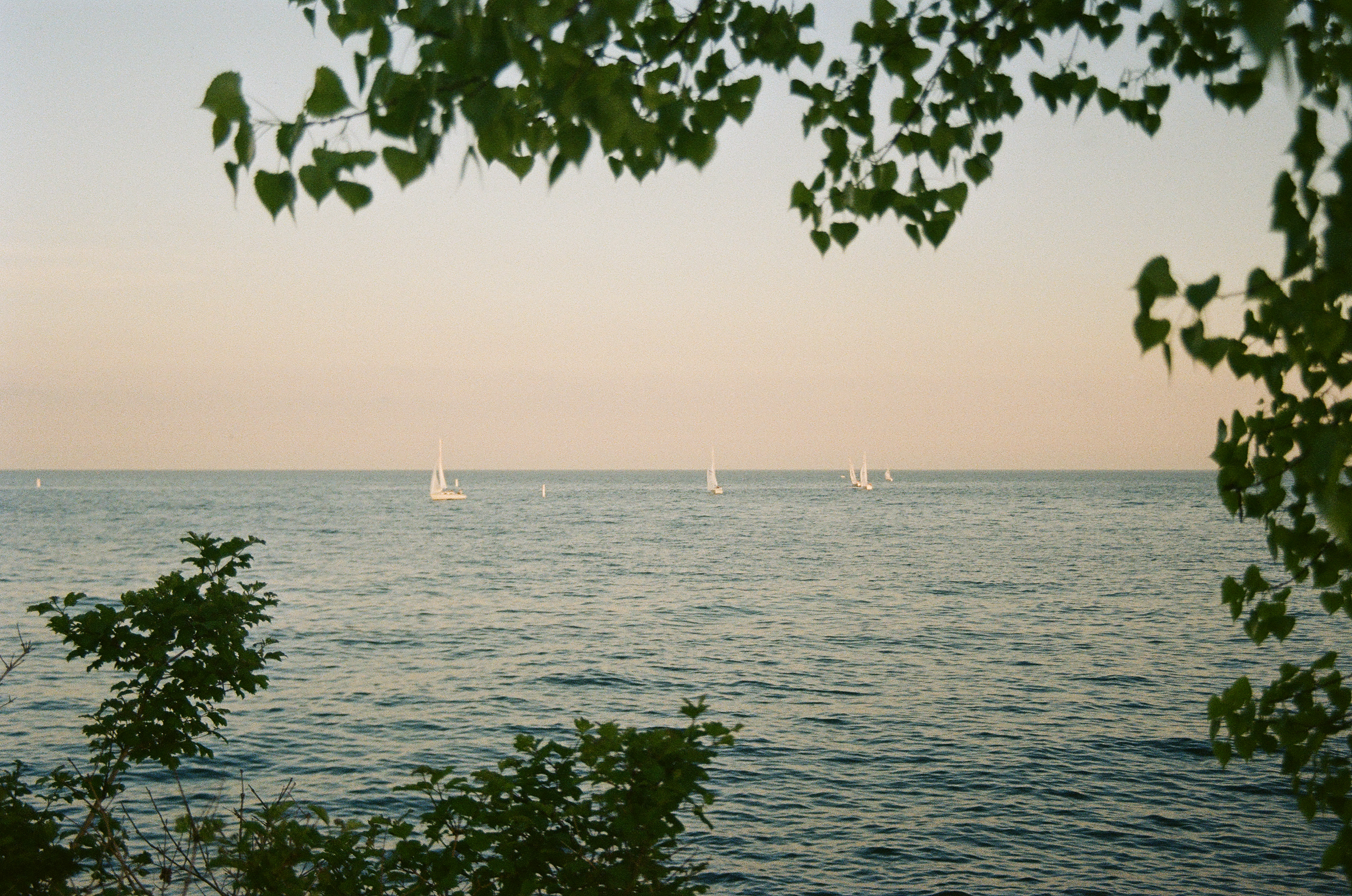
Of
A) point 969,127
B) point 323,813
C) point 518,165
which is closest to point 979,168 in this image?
point 969,127

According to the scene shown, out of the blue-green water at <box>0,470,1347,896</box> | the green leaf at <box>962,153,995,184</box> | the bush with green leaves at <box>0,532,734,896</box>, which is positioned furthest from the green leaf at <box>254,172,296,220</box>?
the blue-green water at <box>0,470,1347,896</box>

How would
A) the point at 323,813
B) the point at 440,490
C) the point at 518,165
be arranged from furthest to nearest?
the point at 440,490 → the point at 323,813 → the point at 518,165

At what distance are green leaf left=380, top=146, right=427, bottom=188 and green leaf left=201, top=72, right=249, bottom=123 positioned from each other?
302 millimetres

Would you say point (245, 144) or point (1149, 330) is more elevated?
point (245, 144)

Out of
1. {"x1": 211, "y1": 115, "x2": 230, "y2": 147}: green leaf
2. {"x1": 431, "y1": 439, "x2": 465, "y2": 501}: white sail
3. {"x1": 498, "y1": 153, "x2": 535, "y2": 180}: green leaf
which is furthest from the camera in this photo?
{"x1": 431, "y1": 439, "x2": 465, "y2": 501}: white sail

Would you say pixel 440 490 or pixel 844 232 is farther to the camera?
pixel 440 490

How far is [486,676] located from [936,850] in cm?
1492

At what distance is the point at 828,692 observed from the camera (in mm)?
24906

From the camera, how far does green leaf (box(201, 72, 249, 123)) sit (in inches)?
82.2

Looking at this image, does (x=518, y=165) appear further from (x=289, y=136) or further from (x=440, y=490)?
(x=440, y=490)

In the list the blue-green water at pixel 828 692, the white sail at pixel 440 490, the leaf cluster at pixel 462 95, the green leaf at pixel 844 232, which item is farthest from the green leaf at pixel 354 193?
the white sail at pixel 440 490

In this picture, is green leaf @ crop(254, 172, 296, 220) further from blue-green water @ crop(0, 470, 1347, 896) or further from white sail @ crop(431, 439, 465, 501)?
white sail @ crop(431, 439, 465, 501)

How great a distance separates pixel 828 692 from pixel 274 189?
24.0m

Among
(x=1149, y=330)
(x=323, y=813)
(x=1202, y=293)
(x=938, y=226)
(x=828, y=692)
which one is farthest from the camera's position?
(x=828, y=692)
